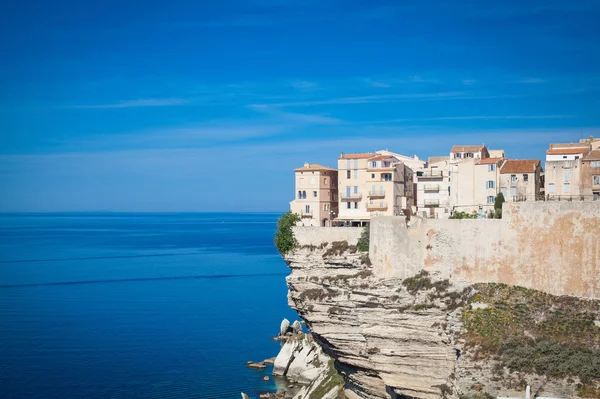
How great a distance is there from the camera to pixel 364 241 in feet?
111

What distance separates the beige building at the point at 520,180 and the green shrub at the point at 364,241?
10.3 meters

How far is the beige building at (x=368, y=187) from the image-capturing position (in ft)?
134

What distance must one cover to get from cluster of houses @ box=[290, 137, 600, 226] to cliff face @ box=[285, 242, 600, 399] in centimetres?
679

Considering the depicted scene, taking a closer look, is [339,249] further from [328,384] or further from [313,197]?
[328,384]

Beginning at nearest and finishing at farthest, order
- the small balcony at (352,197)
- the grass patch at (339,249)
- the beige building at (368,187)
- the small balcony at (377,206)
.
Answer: the grass patch at (339,249) → the small balcony at (377,206) → the beige building at (368,187) → the small balcony at (352,197)

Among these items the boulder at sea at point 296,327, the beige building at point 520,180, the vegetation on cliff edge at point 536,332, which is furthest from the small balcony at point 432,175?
the boulder at sea at point 296,327

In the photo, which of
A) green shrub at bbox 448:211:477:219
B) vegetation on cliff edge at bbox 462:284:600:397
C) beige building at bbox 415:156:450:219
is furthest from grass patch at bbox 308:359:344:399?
beige building at bbox 415:156:450:219

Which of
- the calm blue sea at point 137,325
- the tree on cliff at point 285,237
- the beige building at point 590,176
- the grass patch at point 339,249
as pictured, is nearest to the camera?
the grass patch at point 339,249

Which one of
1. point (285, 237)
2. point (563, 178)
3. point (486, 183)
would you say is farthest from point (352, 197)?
point (563, 178)

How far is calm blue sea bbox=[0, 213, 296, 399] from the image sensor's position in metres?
42.8

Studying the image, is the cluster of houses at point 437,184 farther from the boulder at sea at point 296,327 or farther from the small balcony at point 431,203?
the boulder at sea at point 296,327

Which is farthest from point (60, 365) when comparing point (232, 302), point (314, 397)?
point (232, 302)

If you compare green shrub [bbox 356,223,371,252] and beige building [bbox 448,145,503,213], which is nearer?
green shrub [bbox 356,223,371,252]

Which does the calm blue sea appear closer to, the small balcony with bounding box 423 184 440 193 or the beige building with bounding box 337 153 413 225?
the beige building with bounding box 337 153 413 225
